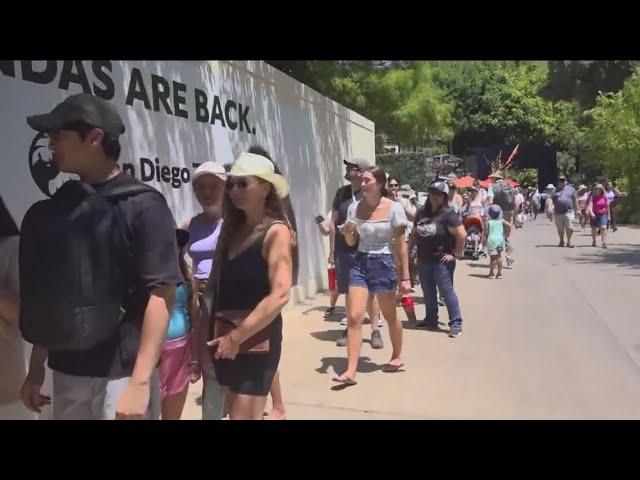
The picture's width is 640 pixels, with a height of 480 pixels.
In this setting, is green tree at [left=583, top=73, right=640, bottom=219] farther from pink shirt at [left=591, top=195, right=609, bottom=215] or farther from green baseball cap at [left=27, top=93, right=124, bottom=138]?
green baseball cap at [left=27, top=93, right=124, bottom=138]

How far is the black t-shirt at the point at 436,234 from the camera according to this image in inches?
281

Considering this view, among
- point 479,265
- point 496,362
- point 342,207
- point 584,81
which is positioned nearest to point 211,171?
point 342,207

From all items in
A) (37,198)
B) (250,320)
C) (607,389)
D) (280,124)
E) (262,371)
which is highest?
(280,124)

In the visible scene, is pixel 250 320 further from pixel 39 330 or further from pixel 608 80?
pixel 608 80

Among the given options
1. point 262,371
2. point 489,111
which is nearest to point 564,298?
point 262,371

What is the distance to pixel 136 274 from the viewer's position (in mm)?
2391

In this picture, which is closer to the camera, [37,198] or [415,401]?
[37,198]

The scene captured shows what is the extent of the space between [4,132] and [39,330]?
1748 mm

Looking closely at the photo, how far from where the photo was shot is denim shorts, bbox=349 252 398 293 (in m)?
5.42

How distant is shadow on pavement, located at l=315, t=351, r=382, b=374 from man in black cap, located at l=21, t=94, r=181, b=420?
3554mm

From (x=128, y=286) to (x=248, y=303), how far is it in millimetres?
755

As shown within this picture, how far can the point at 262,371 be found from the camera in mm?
3059

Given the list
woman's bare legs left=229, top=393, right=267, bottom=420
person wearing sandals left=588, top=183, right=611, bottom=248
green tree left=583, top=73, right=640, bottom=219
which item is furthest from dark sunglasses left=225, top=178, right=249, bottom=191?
green tree left=583, top=73, right=640, bottom=219

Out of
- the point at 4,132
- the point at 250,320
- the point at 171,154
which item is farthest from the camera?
the point at 171,154
